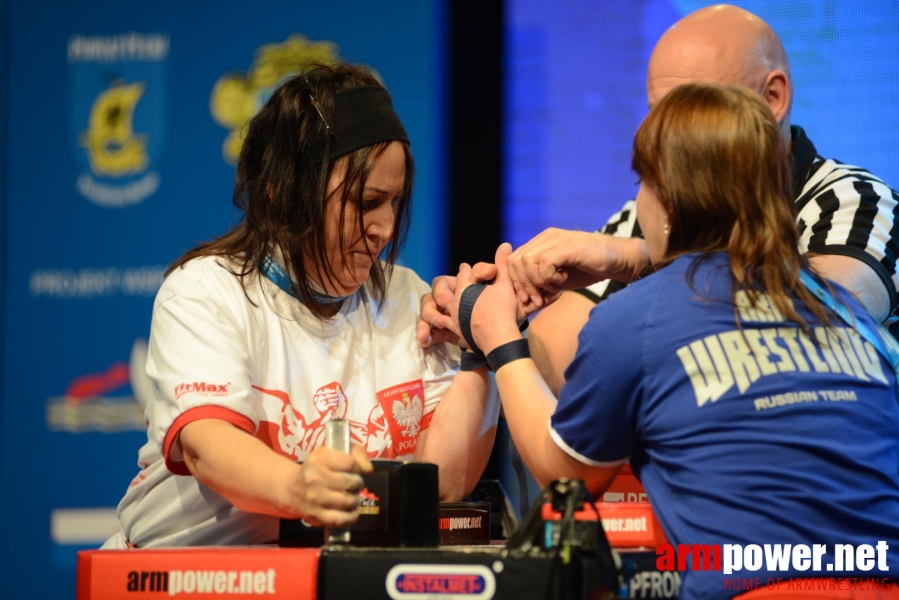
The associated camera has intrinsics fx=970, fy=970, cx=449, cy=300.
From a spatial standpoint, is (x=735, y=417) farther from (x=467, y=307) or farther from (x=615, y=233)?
(x=615, y=233)

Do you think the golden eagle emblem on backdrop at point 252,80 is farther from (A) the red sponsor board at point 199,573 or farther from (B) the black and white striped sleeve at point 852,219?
(A) the red sponsor board at point 199,573

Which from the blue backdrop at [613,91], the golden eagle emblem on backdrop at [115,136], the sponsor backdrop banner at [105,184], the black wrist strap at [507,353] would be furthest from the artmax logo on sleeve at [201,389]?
the golden eagle emblem on backdrop at [115,136]

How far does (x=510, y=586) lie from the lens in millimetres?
1013

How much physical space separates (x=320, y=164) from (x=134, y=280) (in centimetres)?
183

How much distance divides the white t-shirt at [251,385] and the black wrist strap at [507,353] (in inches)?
11.0

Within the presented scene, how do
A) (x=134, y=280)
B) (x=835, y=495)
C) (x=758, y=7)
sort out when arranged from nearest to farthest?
(x=835, y=495)
(x=758, y=7)
(x=134, y=280)

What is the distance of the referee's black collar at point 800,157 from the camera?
1.95m

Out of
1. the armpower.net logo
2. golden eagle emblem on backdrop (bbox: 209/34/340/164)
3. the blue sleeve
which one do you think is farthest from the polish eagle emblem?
golden eagle emblem on backdrop (bbox: 209/34/340/164)

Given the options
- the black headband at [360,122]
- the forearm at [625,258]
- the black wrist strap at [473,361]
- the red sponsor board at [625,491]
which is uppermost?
the black headband at [360,122]

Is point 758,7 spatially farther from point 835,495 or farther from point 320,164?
point 835,495

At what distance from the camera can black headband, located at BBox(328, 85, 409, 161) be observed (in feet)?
5.19

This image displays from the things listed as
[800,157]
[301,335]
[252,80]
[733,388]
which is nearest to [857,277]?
[800,157]

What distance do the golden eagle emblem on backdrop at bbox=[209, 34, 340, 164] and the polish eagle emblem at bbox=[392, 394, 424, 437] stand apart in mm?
1744

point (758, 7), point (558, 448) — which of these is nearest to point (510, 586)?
point (558, 448)
